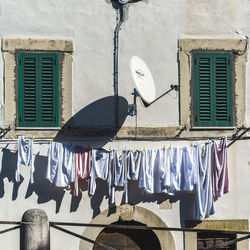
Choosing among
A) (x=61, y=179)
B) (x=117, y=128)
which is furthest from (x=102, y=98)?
(x=61, y=179)

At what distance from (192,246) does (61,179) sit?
284cm

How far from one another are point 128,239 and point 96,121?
2391 millimetres

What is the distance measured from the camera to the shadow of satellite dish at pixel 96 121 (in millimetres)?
13734

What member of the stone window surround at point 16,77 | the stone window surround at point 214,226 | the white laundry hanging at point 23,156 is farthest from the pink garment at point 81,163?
the stone window surround at point 214,226

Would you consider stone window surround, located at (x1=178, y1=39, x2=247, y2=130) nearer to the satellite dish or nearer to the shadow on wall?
the satellite dish

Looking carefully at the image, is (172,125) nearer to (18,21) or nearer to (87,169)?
(87,169)

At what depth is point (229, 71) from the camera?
1402 cm

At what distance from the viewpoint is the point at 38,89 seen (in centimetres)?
1379

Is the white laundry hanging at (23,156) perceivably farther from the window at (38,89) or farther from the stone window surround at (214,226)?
the stone window surround at (214,226)

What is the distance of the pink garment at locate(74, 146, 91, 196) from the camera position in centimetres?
1347

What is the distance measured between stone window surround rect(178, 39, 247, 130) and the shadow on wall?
117 centimetres

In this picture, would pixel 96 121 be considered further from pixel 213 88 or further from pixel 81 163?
pixel 213 88

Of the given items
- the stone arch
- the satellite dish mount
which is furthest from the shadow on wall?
the stone arch

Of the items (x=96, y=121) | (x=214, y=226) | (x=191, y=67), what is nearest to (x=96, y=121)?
(x=96, y=121)
